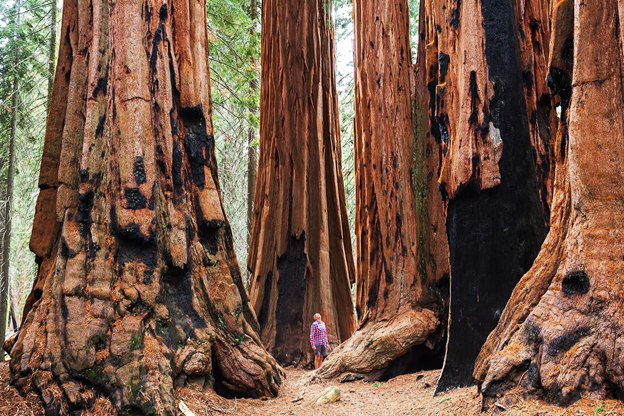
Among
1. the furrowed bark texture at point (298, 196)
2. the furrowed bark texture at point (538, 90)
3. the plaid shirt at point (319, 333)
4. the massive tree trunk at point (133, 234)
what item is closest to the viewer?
the massive tree trunk at point (133, 234)

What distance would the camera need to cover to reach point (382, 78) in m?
7.45

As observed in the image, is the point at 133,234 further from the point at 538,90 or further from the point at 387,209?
the point at 538,90

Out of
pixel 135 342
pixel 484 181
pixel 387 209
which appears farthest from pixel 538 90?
pixel 135 342

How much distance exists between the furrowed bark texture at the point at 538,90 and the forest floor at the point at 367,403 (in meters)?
2.17

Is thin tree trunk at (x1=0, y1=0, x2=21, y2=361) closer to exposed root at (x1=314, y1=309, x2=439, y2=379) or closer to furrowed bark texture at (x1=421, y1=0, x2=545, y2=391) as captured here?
Result: exposed root at (x1=314, y1=309, x2=439, y2=379)

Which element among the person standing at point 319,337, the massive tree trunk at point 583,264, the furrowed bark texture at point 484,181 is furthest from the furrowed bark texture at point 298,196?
the massive tree trunk at point 583,264

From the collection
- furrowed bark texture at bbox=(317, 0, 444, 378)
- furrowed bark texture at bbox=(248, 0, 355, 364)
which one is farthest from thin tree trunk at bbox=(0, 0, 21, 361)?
furrowed bark texture at bbox=(317, 0, 444, 378)

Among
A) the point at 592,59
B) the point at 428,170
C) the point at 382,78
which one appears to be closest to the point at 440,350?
the point at 428,170

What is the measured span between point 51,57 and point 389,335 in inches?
307

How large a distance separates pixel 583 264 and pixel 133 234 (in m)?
3.01

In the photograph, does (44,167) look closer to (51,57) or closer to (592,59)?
(592,59)

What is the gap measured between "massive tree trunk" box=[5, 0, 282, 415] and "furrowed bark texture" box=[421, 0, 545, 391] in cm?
187

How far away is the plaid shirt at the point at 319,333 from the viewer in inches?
323

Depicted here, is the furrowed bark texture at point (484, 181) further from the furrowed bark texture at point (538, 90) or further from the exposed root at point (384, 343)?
the exposed root at point (384, 343)
